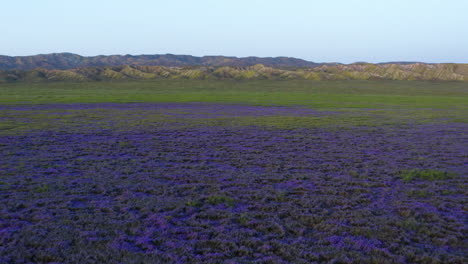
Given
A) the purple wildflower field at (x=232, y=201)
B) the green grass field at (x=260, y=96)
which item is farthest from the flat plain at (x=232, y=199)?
the green grass field at (x=260, y=96)

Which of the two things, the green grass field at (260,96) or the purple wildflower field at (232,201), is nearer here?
the purple wildflower field at (232,201)

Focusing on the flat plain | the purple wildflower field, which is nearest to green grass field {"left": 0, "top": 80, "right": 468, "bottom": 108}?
the flat plain

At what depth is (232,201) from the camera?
14133 millimetres

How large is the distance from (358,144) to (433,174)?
378 inches

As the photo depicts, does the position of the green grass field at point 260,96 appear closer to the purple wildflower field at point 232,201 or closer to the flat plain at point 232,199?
the flat plain at point 232,199

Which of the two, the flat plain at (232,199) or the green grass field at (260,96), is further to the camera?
the green grass field at (260,96)

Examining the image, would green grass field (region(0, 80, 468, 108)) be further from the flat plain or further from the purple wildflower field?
the purple wildflower field

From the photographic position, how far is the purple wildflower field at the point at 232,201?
32.5ft

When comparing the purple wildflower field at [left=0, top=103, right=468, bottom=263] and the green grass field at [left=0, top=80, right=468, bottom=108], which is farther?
the green grass field at [left=0, top=80, right=468, bottom=108]

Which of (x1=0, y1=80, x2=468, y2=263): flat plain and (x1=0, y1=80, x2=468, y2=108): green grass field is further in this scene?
(x1=0, y1=80, x2=468, y2=108): green grass field

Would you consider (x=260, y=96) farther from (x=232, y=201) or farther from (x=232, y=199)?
(x=232, y=201)

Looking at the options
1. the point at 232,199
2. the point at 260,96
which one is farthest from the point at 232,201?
the point at 260,96

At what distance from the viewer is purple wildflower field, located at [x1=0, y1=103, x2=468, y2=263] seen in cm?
991

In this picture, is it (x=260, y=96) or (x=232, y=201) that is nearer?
(x=232, y=201)
